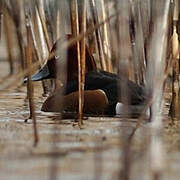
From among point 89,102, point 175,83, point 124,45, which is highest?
point 124,45

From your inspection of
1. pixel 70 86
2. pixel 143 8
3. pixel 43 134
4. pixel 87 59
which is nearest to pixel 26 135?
pixel 43 134

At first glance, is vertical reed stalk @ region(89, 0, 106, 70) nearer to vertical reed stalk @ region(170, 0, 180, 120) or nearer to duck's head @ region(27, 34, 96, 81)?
duck's head @ region(27, 34, 96, 81)

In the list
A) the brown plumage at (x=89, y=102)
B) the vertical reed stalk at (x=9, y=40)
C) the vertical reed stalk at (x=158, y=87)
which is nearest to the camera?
the vertical reed stalk at (x=158, y=87)

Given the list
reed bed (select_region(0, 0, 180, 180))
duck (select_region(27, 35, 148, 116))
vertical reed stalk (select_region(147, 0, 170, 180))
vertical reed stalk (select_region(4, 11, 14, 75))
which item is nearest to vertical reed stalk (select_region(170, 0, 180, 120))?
reed bed (select_region(0, 0, 180, 180))

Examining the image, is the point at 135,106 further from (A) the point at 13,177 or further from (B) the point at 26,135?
(A) the point at 13,177

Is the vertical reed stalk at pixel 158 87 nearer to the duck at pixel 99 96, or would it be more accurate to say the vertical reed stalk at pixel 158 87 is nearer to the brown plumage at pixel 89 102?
the duck at pixel 99 96

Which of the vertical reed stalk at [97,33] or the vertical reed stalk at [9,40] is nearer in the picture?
the vertical reed stalk at [97,33]

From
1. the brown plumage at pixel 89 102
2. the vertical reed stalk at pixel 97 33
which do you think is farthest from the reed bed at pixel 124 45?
the brown plumage at pixel 89 102

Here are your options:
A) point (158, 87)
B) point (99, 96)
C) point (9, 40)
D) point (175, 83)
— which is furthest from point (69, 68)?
point (158, 87)

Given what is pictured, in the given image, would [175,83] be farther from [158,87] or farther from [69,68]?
[69,68]

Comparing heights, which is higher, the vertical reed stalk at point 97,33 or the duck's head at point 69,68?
the vertical reed stalk at point 97,33

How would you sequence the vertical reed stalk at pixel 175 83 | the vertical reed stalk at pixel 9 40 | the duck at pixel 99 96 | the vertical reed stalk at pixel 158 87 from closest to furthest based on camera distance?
1. the vertical reed stalk at pixel 158 87
2. the vertical reed stalk at pixel 175 83
3. the duck at pixel 99 96
4. the vertical reed stalk at pixel 9 40

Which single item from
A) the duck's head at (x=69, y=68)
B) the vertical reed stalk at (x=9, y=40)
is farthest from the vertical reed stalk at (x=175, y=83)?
the vertical reed stalk at (x=9, y=40)

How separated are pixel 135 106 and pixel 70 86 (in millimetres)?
856
